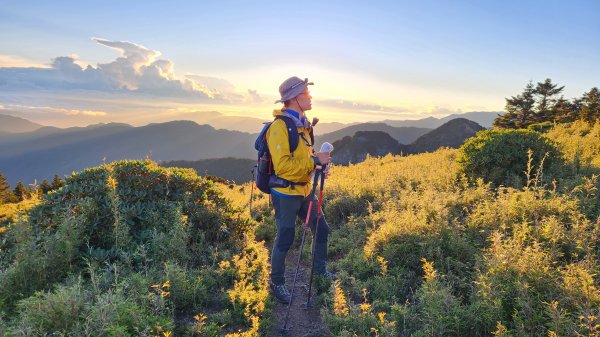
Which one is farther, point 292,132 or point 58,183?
point 58,183

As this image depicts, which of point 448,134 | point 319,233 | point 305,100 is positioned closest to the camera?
point 305,100

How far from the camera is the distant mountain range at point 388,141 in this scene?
108750 millimetres

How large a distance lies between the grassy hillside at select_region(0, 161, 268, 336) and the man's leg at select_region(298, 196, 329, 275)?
Answer: 951 millimetres

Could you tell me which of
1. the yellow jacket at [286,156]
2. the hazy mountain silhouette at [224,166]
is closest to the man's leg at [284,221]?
the yellow jacket at [286,156]

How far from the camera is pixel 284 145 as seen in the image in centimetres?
494

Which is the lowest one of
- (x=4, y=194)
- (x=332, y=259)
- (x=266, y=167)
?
(x=4, y=194)

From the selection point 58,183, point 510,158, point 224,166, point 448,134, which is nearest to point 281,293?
point 510,158

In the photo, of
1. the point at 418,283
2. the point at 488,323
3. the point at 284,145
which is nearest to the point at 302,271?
the point at 418,283

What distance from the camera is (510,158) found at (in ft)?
31.7

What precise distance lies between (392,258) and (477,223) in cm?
179

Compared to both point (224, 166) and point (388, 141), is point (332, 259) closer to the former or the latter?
point (224, 166)

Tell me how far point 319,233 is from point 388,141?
130568mm

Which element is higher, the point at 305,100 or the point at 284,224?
the point at 305,100

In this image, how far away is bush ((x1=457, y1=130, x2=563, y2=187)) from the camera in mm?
9484
